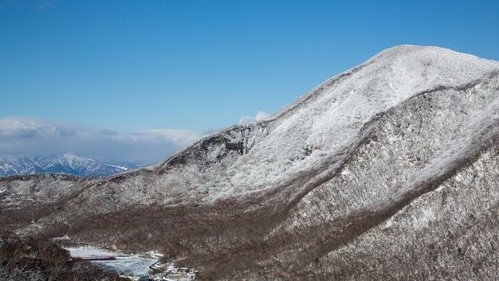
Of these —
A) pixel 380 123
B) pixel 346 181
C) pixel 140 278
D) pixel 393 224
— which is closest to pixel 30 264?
pixel 140 278

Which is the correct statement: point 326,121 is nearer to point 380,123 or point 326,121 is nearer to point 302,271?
point 380,123

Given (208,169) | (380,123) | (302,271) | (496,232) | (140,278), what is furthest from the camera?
(208,169)

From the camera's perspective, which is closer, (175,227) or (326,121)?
(175,227)

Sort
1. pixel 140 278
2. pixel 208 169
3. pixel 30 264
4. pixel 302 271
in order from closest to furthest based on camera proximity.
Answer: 1. pixel 30 264
2. pixel 302 271
3. pixel 140 278
4. pixel 208 169

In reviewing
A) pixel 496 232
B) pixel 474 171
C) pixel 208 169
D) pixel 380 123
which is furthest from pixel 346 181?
pixel 208 169

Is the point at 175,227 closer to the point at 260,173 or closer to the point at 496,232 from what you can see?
the point at 260,173

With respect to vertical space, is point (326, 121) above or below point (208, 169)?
above

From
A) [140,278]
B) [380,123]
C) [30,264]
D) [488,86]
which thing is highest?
[488,86]
